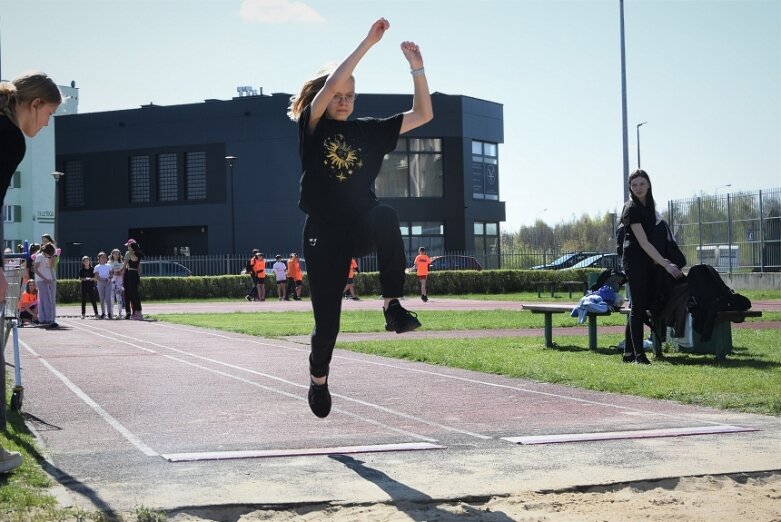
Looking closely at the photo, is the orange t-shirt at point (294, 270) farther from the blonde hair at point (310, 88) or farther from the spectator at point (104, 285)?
the blonde hair at point (310, 88)

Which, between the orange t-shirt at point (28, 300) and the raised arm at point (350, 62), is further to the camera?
the orange t-shirt at point (28, 300)

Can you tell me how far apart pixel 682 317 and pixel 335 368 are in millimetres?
3946

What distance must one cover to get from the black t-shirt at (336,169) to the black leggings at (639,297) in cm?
647

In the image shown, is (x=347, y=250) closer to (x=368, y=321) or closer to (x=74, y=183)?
(x=368, y=321)

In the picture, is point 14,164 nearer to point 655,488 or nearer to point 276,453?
point 276,453

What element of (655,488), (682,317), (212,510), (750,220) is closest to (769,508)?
A: (655,488)

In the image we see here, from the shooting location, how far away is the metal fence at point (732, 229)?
35750 mm

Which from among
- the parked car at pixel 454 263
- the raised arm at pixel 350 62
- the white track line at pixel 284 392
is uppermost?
the raised arm at pixel 350 62

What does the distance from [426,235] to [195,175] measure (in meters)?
13.6

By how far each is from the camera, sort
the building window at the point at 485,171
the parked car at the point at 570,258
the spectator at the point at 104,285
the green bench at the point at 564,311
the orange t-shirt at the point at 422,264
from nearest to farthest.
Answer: the green bench at the point at 564,311 → the spectator at the point at 104,285 → the orange t-shirt at the point at 422,264 → the parked car at the point at 570,258 → the building window at the point at 485,171

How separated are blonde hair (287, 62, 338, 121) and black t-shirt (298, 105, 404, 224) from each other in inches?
9.8

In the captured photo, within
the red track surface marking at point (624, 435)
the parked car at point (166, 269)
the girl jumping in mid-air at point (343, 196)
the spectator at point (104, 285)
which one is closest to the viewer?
the girl jumping in mid-air at point (343, 196)

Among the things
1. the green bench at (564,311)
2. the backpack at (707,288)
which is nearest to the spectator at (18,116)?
the backpack at (707,288)

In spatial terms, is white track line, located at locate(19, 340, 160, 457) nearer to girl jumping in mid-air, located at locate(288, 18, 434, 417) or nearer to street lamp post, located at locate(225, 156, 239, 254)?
girl jumping in mid-air, located at locate(288, 18, 434, 417)
